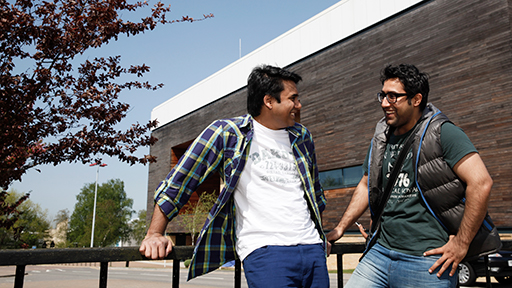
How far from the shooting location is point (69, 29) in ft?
15.9

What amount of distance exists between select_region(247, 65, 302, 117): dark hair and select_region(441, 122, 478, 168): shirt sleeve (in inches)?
34.0

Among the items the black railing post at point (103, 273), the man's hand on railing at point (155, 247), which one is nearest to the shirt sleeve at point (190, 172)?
the man's hand on railing at point (155, 247)

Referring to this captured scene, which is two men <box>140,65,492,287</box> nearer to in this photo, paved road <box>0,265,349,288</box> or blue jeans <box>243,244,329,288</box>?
blue jeans <box>243,244,329,288</box>

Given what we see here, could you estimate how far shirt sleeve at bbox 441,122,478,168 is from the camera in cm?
203

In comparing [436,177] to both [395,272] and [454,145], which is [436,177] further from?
[395,272]

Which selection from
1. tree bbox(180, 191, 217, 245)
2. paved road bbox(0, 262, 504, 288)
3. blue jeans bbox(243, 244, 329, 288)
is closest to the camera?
blue jeans bbox(243, 244, 329, 288)

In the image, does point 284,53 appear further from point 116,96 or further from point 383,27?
point 116,96

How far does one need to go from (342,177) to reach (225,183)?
63.6 ft

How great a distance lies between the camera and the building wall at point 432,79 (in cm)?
1486

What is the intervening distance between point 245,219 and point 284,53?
23.9m

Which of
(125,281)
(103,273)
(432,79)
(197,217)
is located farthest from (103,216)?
(103,273)

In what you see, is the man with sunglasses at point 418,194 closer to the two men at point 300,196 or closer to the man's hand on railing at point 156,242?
the two men at point 300,196

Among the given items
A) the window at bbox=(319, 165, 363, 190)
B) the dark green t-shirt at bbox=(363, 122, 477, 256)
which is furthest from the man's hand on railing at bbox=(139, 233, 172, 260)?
the window at bbox=(319, 165, 363, 190)

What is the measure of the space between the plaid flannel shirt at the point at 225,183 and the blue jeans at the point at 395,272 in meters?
0.38
